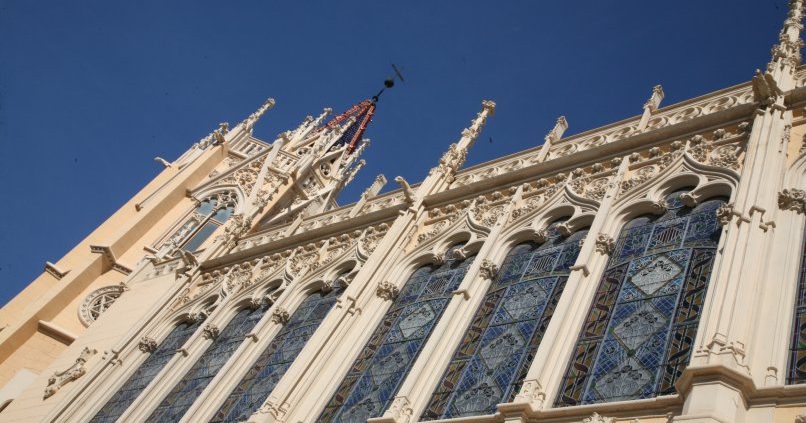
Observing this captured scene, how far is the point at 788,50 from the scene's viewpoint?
39.8ft

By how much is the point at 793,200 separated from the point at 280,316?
26.5 ft

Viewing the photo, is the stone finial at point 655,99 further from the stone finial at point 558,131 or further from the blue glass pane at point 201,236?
the blue glass pane at point 201,236

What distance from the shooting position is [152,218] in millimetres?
22531

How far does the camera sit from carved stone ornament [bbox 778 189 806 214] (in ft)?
29.2

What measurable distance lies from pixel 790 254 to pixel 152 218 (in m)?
17.8

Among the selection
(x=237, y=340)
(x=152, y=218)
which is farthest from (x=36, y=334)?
(x=237, y=340)

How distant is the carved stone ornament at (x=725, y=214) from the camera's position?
891 centimetres

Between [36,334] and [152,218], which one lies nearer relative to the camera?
[36,334]

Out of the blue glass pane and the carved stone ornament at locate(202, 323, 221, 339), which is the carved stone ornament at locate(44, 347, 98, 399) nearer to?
the carved stone ornament at locate(202, 323, 221, 339)

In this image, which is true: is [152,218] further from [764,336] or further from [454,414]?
[764,336]

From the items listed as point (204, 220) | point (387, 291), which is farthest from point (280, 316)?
point (204, 220)

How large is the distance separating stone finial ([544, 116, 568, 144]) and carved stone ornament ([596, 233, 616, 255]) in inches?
170

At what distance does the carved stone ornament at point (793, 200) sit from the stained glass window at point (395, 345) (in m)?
4.55

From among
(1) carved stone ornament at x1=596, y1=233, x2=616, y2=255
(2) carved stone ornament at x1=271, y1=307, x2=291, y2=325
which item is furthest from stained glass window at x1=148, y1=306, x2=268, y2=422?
(1) carved stone ornament at x1=596, y1=233, x2=616, y2=255
